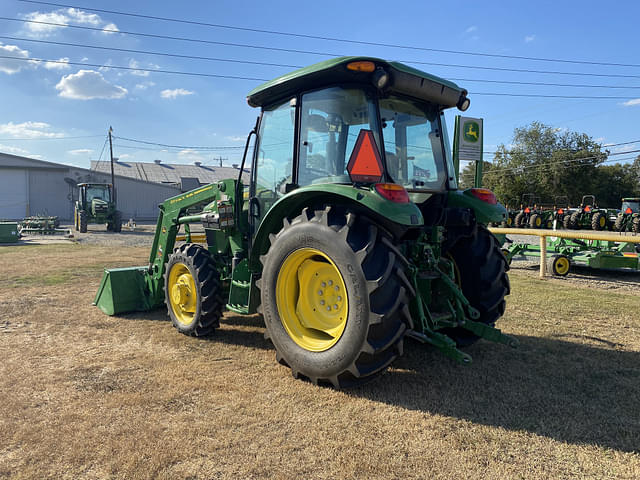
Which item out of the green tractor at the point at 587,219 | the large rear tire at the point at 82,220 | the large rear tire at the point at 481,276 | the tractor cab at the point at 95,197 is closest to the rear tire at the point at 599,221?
the green tractor at the point at 587,219

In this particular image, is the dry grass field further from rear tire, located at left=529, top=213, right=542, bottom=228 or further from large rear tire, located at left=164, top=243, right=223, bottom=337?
rear tire, located at left=529, top=213, right=542, bottom=228

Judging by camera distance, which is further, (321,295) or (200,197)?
(200,197)

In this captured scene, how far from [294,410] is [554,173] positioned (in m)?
49.6

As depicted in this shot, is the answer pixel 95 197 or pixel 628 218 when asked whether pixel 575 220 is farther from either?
pixel 95 197

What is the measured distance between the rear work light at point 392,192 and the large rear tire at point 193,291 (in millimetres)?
2212

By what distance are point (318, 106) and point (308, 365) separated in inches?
82.7

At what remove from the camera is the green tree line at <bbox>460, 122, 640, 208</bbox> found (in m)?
45.4

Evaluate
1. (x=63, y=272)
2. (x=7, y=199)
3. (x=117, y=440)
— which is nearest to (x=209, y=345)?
(x=117, y=440)

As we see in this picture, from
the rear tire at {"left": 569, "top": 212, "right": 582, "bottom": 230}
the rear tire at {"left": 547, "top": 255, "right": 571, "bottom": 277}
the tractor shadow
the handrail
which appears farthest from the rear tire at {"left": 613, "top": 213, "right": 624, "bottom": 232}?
the tractor shadow

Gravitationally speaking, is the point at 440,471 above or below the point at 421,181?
below

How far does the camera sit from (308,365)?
3.42 metres

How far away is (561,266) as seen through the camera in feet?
30.4

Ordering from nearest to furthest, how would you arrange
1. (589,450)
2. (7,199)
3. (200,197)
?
(589,450), (200,197), (7,199)

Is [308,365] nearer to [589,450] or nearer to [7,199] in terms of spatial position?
[589,450]
